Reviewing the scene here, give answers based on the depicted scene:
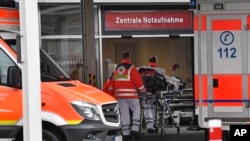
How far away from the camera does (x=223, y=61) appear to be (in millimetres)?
10508

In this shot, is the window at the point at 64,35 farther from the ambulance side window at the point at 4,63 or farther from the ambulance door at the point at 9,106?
the ambulance door at the point at 9,106

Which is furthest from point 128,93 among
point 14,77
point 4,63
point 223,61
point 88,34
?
point 14,77

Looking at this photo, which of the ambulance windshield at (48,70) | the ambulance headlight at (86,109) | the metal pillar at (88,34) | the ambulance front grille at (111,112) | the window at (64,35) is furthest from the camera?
the window at (64,35)

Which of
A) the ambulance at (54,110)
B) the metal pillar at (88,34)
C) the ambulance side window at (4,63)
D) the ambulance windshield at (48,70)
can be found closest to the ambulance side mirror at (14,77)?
the ambulance at (54,110)

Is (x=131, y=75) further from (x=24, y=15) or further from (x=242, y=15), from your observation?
(x=24, y=15)

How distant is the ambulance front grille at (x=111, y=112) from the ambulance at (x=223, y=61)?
191 centimetres

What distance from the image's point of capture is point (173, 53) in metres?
16.3

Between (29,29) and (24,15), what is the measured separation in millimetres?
181

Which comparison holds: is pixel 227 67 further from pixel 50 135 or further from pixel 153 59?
pixel 153 59

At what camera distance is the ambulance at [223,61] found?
10445 mm

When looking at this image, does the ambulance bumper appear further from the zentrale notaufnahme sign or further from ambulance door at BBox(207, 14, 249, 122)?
the zentrale notaufnahme sign

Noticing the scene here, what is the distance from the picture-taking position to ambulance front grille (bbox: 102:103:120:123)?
29.7 feet

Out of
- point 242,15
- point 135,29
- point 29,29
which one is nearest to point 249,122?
point 242,15

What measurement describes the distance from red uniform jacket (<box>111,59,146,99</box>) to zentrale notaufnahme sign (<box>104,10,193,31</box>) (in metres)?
3.19
